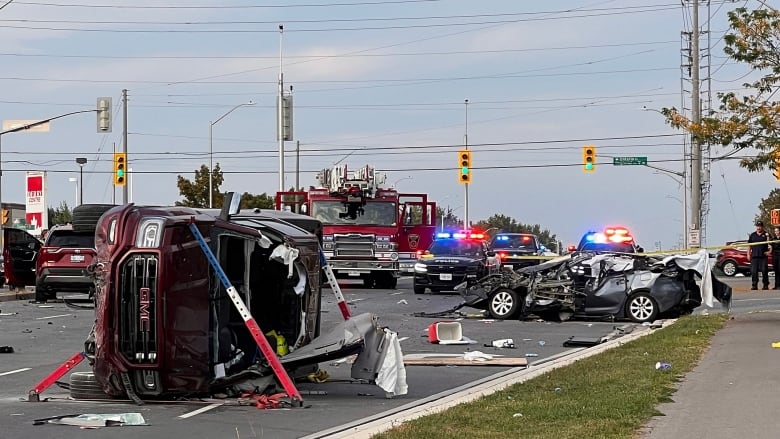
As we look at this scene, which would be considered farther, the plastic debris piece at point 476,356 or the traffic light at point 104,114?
the traffic light at point 104,114

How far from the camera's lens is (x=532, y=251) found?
39.8m

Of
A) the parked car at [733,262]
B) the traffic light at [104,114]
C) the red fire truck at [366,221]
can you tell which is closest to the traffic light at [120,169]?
the traffic light at [104,114]

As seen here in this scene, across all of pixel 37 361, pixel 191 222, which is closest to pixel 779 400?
pixel 191 222

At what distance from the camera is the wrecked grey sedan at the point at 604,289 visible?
2269 centimetres

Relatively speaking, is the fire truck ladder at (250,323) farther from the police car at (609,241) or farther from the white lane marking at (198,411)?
the police car at (609,241)

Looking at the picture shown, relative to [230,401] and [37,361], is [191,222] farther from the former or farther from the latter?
[37,361]

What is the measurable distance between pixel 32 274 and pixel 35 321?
31.0 feet

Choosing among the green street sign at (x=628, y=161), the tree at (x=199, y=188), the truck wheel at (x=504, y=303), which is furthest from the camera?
the tree at (x=199, y=188)

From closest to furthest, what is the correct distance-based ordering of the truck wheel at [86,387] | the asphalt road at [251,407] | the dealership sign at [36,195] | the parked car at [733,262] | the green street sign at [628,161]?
the asphalt road at [251,407]
the truck wheel at [86,387]
the parked car at [733,262]
the dealership sign at [36,195]
the green street sign at [628,161]

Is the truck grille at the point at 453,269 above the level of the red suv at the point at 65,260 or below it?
below

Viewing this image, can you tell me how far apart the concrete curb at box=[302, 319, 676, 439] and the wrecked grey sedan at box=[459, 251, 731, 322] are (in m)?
5.95

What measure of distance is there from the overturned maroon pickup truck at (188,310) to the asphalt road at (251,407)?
362mm

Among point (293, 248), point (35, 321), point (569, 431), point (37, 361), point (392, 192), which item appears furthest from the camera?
point (392, 192)

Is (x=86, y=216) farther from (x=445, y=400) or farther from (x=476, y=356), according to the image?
(x=445, y=400)
